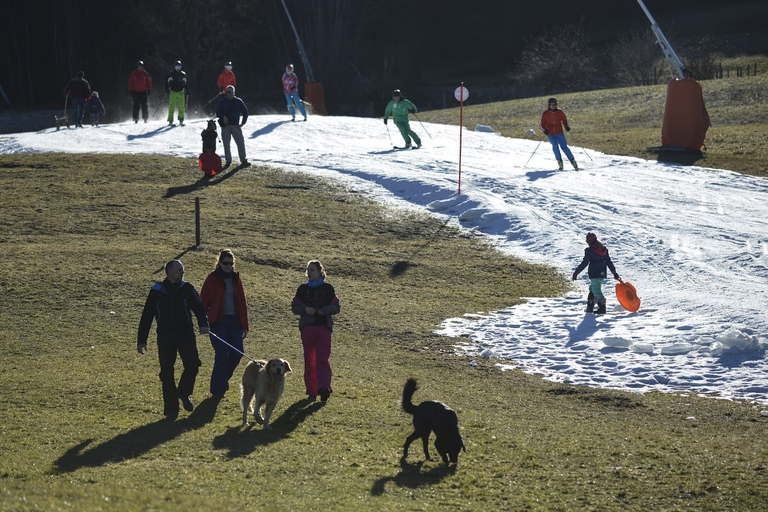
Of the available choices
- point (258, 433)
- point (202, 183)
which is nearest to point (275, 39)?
point (202, 183)

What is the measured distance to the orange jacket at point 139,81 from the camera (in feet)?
107

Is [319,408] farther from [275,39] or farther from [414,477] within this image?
[275,39]

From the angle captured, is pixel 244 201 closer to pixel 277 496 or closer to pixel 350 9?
pixel 277 496

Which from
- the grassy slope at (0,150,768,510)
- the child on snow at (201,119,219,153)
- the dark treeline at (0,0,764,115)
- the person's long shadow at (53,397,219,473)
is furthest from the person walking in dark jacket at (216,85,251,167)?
the dark treeline at (0,0,764,115)

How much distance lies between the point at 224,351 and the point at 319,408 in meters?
1.29

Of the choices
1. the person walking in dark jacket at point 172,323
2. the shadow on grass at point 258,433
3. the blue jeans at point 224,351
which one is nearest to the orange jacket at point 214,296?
the blue jeans at point 224,351

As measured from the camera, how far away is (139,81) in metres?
33.0

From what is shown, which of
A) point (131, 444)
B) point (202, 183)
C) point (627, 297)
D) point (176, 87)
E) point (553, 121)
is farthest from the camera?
point (176, 87)

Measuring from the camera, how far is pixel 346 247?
2050 centimetres

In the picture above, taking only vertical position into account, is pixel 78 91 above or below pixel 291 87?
below

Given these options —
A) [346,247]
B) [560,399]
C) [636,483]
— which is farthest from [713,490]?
[346,247]

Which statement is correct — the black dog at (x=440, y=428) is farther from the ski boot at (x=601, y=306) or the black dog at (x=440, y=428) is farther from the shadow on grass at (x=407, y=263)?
the shadow on grass at (x=407, y=263)

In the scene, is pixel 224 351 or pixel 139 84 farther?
pixel 139 84

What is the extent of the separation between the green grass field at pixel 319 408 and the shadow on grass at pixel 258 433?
35 millimetres
